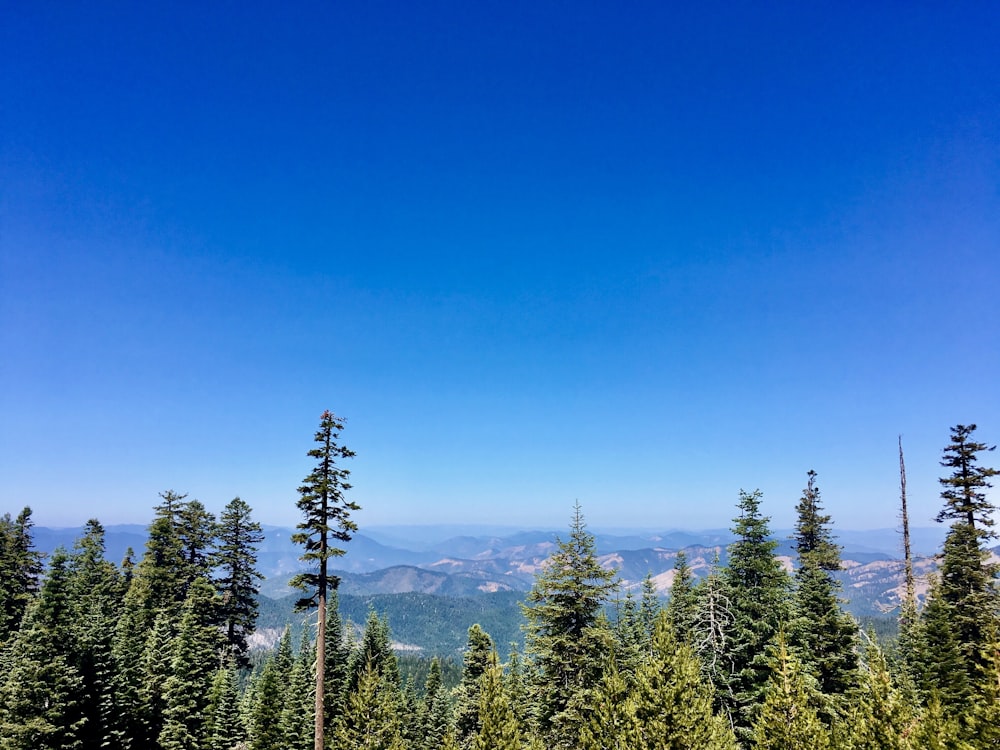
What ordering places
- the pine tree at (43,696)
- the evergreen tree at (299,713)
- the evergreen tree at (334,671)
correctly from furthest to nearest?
the evergreen tree at (334,671), the evergreen tree at (299,713), the pine tree at (43,696)

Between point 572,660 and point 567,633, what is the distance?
1.24 metres

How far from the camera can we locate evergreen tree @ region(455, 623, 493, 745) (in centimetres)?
4997

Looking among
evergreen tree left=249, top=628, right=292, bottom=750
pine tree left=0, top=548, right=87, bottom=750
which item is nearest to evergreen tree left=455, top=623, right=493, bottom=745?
evergreen tree left=249, top=628, right=292, bottom=750

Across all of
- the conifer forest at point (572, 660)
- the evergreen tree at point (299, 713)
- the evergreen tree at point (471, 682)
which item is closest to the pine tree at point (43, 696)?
the conifer forest at point (572, 660)

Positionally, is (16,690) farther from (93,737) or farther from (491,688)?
(491,688)

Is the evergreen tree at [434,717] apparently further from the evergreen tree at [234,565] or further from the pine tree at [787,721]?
the pine tree at [787,721]

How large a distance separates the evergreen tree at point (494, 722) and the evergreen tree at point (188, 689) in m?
26.4

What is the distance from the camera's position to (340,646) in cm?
5494

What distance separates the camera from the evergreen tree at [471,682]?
49969 millimetres

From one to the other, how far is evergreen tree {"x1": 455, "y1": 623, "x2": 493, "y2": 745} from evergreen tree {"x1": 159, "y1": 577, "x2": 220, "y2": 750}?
2195 cm

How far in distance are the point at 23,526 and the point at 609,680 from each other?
6013 cm

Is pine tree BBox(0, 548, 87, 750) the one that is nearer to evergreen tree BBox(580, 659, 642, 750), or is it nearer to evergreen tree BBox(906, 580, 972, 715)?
evergreen tree BBox(580, 659, 642, 750)

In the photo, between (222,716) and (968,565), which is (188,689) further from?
(968,565)

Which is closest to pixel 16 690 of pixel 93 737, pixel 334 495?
pixel 93 737
